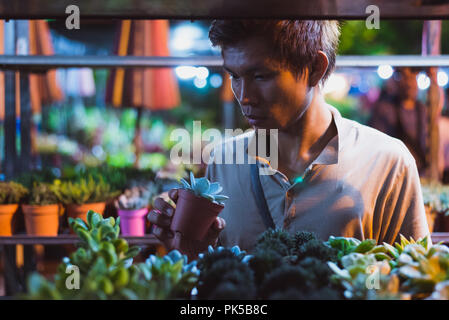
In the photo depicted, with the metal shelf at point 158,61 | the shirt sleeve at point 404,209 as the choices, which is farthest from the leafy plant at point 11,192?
the shirt sleeve at point 404,209

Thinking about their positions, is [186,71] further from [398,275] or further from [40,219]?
[398,275]

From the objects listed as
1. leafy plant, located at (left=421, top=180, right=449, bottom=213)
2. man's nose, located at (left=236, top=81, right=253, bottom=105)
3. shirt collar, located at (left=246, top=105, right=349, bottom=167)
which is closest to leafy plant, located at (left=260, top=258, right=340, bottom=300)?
man's nose, located at (left=236, top=81, right=253, bottom=105)

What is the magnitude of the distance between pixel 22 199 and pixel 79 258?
1.75m

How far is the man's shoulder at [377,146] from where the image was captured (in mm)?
1574

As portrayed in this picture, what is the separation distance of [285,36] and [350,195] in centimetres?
59

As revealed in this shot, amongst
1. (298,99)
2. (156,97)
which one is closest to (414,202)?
(298,99)

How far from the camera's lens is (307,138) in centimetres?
163

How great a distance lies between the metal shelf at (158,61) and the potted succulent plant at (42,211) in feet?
2.21

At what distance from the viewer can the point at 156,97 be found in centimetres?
426

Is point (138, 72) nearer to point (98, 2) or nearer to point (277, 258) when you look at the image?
point (98, 2)

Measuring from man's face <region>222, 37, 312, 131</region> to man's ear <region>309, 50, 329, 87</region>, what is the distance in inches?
1.9

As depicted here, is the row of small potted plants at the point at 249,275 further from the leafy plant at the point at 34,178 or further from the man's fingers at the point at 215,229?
the leafy plant at the point at 34,178

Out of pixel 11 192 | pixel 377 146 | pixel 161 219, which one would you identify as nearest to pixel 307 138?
pixel 377 146
